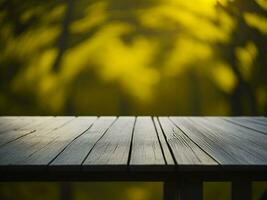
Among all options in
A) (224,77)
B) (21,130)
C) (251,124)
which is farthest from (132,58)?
(21,130)

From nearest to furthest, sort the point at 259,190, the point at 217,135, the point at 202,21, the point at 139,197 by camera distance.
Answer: the point at 217,135
the point at 139,197
the point at 259,190
the point at 202,21

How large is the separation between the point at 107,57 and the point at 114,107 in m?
0.40

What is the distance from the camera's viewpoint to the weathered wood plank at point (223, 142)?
173cm

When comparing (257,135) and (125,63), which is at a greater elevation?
(125,63)

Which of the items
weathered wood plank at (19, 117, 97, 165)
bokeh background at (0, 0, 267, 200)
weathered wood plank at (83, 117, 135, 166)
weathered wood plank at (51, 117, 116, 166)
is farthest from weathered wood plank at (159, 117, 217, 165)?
bokeh background at (0, 0, 267, 200)

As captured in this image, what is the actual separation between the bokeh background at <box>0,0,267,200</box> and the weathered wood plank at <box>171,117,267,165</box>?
0.72 m

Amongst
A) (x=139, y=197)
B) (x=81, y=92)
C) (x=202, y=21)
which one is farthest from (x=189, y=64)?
(x=139, y=197)

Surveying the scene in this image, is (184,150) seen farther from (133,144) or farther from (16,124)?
(16,124)

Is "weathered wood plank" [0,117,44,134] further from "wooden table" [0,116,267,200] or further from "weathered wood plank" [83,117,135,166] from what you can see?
"weathered wood plank" [83,117,135,166]

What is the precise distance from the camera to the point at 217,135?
2398 millimetres

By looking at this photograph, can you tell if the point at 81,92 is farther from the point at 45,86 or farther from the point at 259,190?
the point at 259,190

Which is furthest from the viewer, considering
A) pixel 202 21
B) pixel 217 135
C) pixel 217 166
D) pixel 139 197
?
pixel 202 21

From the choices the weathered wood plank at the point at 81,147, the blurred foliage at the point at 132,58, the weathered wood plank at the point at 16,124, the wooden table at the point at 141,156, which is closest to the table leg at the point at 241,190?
the wooden table at the point at 141,156

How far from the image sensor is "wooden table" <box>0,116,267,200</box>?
1.62 metres
